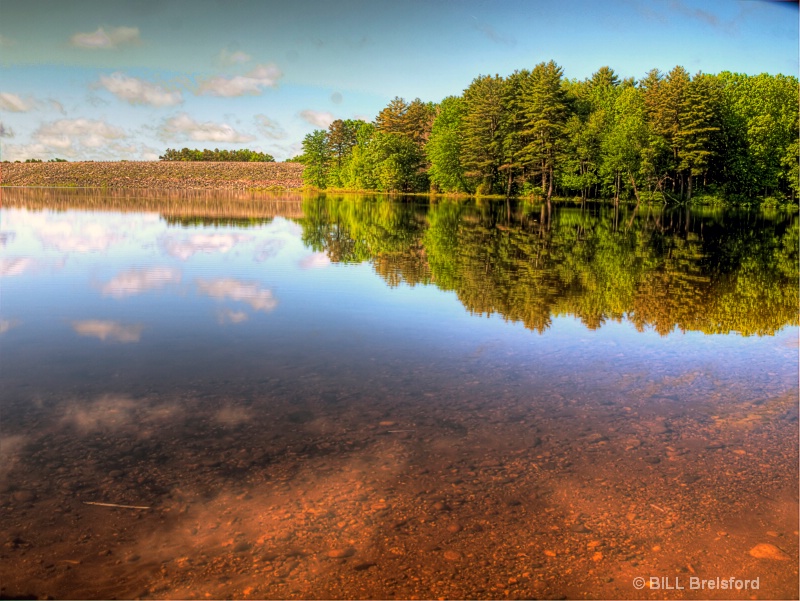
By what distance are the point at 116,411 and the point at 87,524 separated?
2.01 metres

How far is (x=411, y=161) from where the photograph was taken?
268 ft

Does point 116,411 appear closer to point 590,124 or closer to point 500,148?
point 590,124

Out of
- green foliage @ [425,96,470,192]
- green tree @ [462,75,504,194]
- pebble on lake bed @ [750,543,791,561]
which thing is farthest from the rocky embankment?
pebble on lake bed @ [750,543,791,561]

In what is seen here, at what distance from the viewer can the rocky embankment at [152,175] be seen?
110 m

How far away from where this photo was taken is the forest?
6259 cm

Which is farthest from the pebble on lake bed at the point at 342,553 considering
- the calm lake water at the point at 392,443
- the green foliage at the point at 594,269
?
the green foliage at the point at 594,269

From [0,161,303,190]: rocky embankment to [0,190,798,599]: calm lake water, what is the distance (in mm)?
101483

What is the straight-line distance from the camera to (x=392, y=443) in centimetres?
548

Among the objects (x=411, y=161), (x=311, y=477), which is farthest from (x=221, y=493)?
(x=411, y=161)

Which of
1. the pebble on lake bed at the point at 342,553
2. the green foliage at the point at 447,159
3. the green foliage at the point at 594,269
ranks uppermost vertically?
the green foliage at the point at 447,159

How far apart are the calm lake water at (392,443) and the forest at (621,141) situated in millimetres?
55089

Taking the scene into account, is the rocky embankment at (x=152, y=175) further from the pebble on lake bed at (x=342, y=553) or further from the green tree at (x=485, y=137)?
the pebble on lake bed at (x=342, y=553)

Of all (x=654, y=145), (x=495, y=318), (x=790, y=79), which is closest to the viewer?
(x=495, y=318)

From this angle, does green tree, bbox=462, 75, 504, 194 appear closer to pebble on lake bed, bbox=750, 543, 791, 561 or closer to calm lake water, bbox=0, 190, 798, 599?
calm lake water, bbox=0, 190, 798, 599
